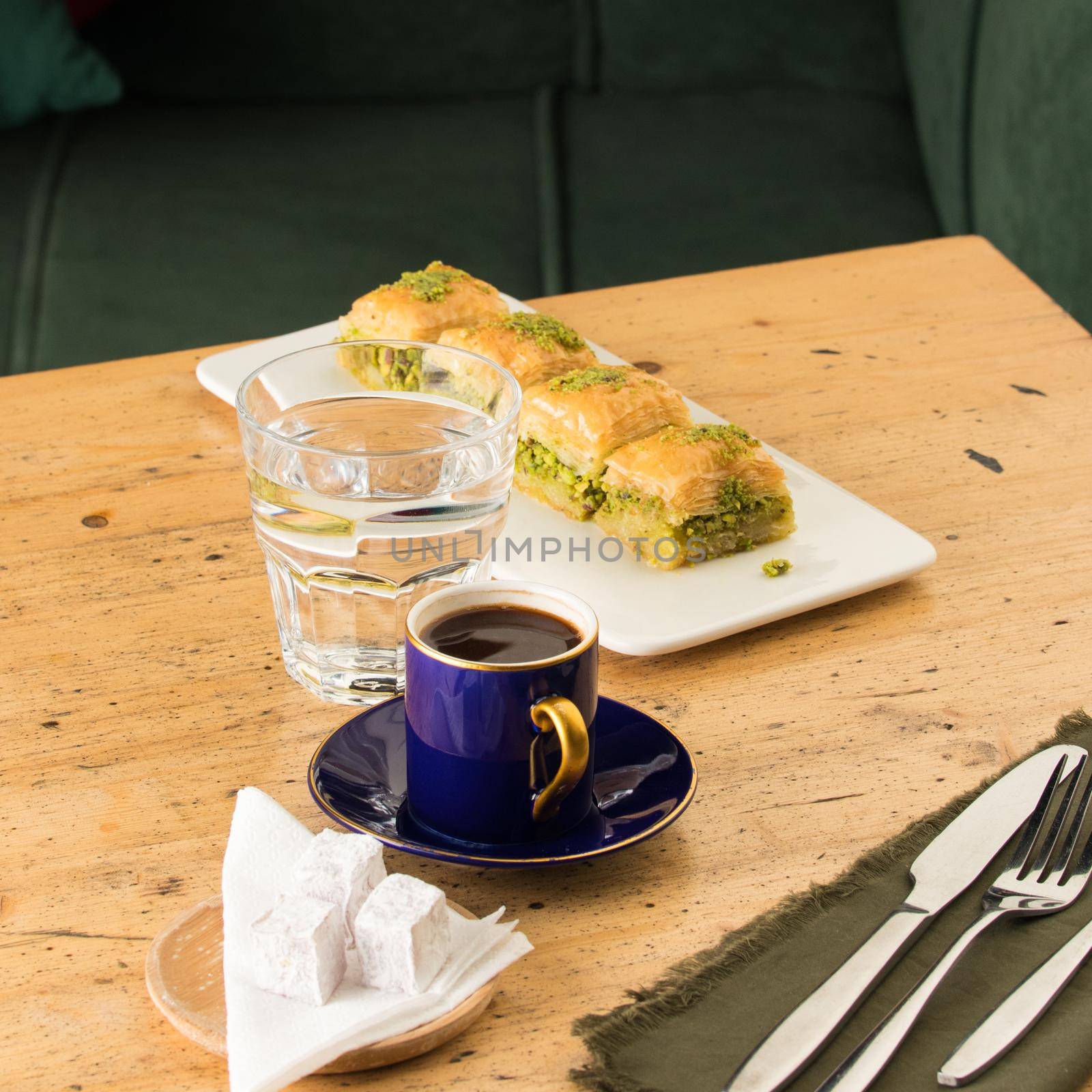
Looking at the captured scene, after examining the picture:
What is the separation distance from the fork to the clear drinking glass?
1.17 feet

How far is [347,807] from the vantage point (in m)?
0.70

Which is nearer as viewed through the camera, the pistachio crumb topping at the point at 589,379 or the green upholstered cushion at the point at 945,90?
the pistachio crumb topping at the point at 589,379

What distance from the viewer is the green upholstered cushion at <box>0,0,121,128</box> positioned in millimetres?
2275

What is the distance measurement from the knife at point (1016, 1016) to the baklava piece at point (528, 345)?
71 cm

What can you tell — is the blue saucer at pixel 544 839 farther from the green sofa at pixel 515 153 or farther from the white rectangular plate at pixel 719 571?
the green sofa at pixel 515 153

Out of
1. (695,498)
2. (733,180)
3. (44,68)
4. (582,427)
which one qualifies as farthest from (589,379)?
(44,68)

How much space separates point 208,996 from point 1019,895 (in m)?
0.39

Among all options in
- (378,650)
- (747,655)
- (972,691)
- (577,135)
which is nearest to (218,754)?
(378,650)

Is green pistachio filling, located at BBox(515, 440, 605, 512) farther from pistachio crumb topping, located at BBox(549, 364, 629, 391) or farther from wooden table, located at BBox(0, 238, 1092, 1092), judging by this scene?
wooden table, located at BBox(0, 238, 1092, 1092)

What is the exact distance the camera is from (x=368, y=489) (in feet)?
2.62

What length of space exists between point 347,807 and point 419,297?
73 centimetres

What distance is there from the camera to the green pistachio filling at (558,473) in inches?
42.9

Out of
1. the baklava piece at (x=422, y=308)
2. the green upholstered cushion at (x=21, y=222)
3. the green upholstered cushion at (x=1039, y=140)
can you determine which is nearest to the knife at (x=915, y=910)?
the baklava piece at (x=422, y=308)

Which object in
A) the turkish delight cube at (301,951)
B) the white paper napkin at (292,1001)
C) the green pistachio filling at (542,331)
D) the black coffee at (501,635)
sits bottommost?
the white paper napkin at (292,1001)
